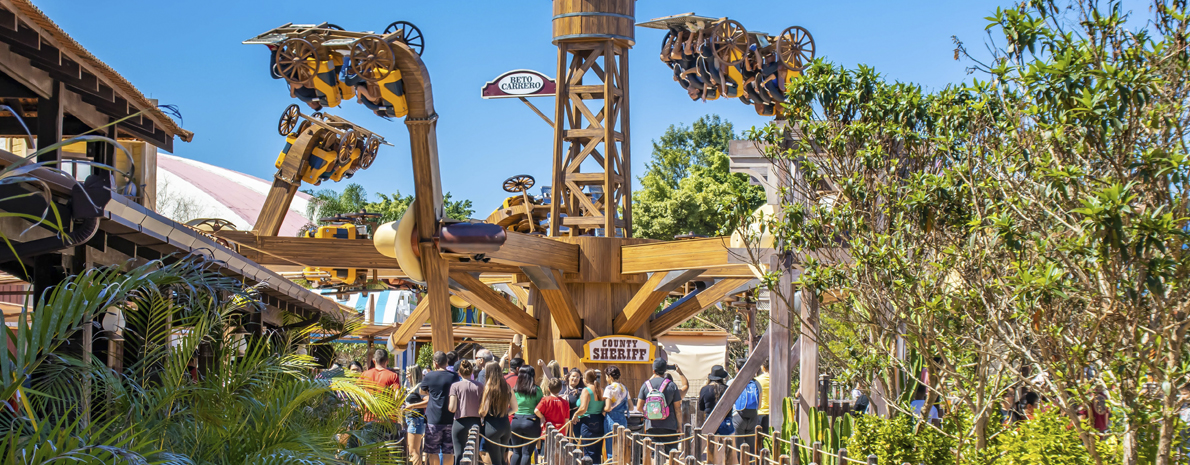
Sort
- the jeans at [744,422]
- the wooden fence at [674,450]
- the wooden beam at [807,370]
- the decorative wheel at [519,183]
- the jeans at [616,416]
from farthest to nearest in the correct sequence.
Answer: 1. the decorative wheel at [519,183]
2. the jeans at [744,422]
3. the jeans at [616,416]
4. the wooden beam at [807,370]
5. the wooden fence at [674,450]

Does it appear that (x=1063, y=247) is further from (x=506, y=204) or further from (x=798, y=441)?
(x=506, y=204)

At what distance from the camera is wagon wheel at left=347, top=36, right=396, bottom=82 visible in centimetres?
1034

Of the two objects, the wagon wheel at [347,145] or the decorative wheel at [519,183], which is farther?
the decorative wheel at [519,183]

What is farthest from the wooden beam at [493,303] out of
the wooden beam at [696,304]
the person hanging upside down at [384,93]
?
the person hanging upside down at [384,93]

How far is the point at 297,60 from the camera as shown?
1109 centimetres

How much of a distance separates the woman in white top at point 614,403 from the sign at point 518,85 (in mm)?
5863

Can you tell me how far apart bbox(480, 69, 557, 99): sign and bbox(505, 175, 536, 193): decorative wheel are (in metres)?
2.22

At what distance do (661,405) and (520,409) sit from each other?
54.3 inches

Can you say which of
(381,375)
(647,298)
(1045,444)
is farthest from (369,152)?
(1045,444)

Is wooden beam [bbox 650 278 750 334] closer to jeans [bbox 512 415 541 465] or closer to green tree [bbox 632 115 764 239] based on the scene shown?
jeans [bbox 512 415 541 465]

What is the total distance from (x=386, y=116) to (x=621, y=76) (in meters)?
5.17

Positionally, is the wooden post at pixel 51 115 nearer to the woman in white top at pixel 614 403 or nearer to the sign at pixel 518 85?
the woman in white top at pixel 614 403

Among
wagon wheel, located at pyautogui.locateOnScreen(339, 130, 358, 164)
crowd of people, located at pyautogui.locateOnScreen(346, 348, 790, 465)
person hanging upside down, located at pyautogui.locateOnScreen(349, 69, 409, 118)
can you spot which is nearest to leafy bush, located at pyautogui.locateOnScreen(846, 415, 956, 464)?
crowd of people, located at pyautogui.locateOnScreen(346, 348, 790, 465)

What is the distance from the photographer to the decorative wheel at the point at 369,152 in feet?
57.6
